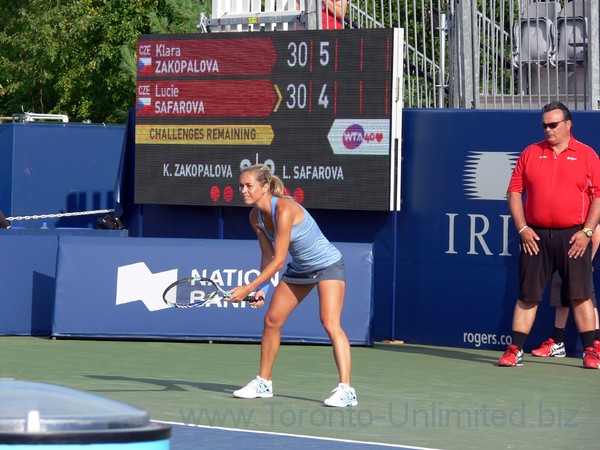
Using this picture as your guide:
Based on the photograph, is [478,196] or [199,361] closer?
[199,361]

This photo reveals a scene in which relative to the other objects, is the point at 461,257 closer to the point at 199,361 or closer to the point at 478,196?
the point at 478,196

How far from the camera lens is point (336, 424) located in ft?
25.3

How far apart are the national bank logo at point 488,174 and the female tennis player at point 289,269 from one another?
→ 3663mm

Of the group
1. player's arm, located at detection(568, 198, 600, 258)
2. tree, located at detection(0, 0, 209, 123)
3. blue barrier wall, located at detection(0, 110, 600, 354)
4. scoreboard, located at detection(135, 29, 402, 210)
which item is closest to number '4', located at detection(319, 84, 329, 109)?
scoreboard, located at detection(135, 29, 402, 210)

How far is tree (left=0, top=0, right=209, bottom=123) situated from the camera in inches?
1224

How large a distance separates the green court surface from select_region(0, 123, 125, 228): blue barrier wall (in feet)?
39.5

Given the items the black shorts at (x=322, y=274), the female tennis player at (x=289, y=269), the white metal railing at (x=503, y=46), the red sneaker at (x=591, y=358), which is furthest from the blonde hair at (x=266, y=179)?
the white metal railing at (x=503, y=46)

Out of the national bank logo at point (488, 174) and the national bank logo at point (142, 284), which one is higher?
the national bank logo at point (488, 174)

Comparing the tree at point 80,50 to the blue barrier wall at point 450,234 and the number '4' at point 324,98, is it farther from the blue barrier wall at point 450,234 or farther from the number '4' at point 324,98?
the blue barrier wall at point 450,234

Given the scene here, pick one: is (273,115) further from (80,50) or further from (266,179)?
(80,50)

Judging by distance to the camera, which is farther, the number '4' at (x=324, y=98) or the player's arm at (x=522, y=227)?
the number '4' at (x=324, y=98)

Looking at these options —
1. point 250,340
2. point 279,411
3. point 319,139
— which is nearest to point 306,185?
point 319,139

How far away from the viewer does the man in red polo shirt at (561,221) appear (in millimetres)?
10312

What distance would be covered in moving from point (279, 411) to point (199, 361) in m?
2.66
